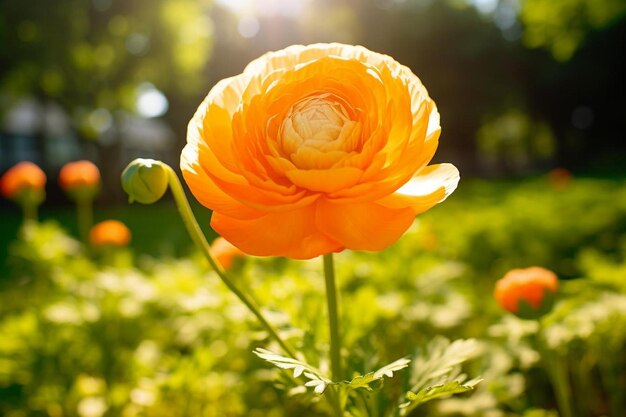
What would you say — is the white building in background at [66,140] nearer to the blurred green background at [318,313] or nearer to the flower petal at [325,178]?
the blurred green background at [318,313]

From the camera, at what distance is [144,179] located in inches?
30.9

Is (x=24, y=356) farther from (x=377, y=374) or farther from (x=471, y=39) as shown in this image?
(x=471, y=39)

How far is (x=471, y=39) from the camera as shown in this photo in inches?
1008

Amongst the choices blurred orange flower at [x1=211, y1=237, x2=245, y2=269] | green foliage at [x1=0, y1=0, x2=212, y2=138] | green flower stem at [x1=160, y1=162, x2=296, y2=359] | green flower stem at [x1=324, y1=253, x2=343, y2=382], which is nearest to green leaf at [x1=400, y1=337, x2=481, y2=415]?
green flower stem at [x1=324, y1=253, x2=343, y2=382]

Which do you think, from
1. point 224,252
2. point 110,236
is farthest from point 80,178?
point 224,252

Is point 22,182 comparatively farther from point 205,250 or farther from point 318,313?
point 205,250

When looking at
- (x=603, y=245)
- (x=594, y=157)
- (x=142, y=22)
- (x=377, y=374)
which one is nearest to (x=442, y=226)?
(x=603, y=245)

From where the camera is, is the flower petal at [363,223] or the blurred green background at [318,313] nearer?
the flower petal at [363,223]

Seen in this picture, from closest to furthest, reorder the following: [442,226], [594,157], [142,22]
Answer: [442,226], [142,22], [594,157]

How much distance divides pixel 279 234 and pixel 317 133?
0.44ft

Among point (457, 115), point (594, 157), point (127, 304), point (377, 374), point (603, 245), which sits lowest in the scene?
point (377, 374)

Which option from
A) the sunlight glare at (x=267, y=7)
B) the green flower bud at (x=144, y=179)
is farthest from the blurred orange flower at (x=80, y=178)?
the sunlight glare at (x=267, y=7)

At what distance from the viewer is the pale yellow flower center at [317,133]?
0.70 meters

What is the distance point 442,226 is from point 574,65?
84.7ft
